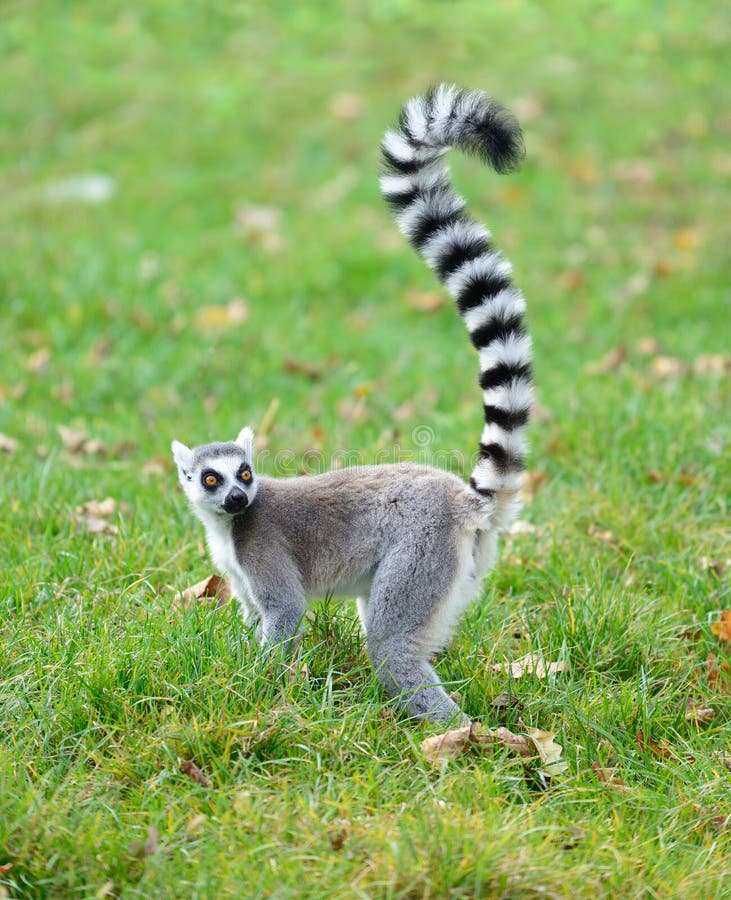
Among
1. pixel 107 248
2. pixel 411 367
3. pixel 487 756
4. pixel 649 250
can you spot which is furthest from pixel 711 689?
pixel 107 248

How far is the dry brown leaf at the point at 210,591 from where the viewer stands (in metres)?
4.23

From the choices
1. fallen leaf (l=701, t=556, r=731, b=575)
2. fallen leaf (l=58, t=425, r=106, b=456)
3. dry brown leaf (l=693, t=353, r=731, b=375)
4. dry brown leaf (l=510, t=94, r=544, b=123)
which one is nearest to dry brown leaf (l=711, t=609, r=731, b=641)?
fallen leaf (l=701, t=556, r=731, b=575)

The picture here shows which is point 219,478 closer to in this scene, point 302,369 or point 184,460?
point 184,460

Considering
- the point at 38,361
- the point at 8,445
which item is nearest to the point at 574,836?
the point at 8,445

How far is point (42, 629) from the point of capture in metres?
4.03

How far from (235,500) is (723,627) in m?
2.06

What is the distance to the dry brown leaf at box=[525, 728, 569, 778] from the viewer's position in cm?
355

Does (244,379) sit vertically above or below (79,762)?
above

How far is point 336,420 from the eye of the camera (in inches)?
268

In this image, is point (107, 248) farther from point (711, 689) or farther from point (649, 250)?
point (711, 689)

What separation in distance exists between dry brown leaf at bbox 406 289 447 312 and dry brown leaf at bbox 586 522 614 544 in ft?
14.1

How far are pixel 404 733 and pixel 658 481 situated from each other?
8.57ft

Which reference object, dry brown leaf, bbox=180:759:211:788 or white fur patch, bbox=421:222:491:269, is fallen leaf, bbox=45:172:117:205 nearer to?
white fur patch, bbox=421:222:491:269

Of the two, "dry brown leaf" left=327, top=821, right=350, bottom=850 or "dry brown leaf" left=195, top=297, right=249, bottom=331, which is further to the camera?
"dry brown leaf" left=195, top=297, right=249, bottom=331
